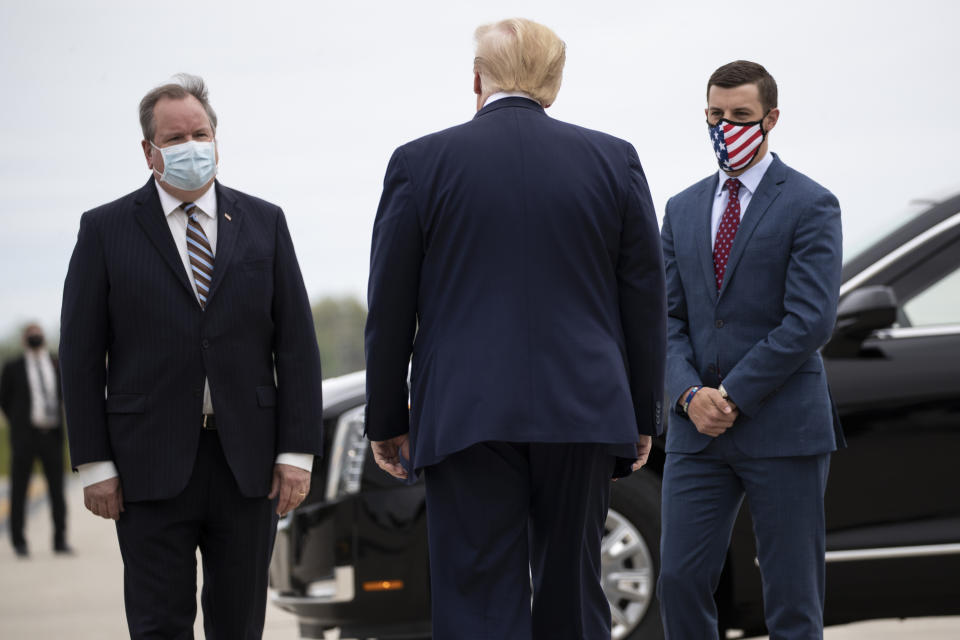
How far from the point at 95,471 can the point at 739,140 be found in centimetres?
204

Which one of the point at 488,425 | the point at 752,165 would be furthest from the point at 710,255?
the point at 488,425

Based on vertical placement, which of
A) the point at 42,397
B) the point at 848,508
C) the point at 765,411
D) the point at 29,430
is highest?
the point at 765,411

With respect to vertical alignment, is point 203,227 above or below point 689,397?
above

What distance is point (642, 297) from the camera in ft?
9.30

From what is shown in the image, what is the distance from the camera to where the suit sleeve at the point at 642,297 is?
2828 millimetres

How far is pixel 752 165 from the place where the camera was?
3.58 m

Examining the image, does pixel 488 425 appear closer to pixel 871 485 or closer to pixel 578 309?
pixel 578 309

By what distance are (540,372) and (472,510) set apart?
13.9 inches

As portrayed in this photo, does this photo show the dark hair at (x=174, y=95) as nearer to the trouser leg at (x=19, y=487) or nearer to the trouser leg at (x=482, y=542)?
the trouser leg at (x=482, y=542)

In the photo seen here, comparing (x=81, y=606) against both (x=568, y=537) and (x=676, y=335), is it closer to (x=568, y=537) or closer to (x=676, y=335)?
(x=676, y=335)

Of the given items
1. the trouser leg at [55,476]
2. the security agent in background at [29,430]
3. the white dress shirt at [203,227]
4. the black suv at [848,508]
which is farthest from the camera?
the security agent in background at [29,430]

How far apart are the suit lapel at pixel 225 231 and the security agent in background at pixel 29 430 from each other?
24.4 feet

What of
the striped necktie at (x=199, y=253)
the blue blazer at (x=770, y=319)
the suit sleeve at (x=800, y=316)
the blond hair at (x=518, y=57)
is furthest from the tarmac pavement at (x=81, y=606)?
the blond hair at (x=518, y=57)

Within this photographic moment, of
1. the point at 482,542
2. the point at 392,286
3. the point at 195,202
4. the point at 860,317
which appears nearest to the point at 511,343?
the point at 392,286
